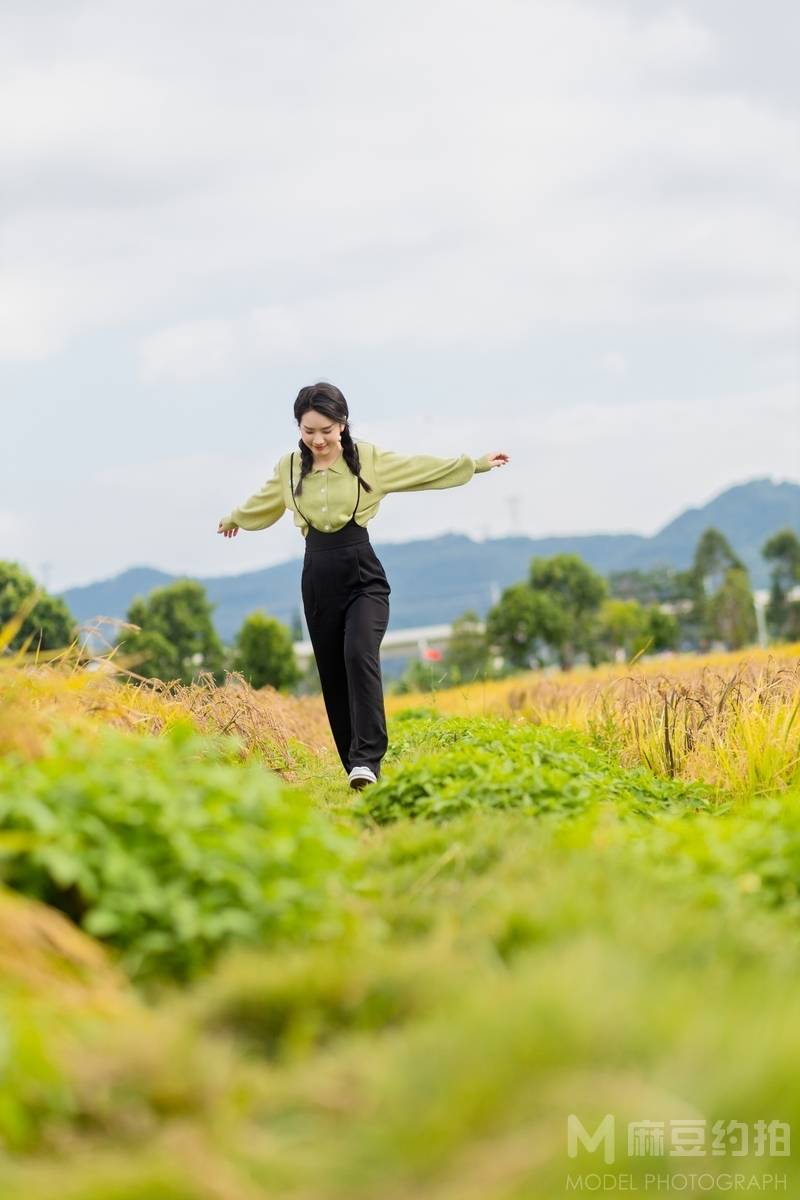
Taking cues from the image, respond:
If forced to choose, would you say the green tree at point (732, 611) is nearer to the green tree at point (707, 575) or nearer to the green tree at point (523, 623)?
the green tree at point (707, 575)

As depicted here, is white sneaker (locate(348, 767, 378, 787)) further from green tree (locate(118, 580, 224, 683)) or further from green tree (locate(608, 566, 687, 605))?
green tree (locate(608, 566, 687, 605))

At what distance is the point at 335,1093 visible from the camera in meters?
2.67

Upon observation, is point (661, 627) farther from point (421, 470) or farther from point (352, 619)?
point (352, 619)

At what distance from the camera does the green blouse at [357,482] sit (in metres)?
7.28

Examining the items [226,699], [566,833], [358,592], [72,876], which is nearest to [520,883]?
[566,833]

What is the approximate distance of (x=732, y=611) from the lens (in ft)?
215

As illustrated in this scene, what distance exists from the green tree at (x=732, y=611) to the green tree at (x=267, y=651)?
35.9 metres

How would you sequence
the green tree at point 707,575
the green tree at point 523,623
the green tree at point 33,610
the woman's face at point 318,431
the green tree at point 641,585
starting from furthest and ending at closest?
the green tree at point 641,585 → the green tree at point 707,575 → the green tree at point 523,623 → the green tree at point 33,610 → the woman's face at point 318,431

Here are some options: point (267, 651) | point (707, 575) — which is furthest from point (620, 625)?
point (707, 575)

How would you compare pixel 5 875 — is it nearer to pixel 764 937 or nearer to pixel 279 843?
pixel 279 843

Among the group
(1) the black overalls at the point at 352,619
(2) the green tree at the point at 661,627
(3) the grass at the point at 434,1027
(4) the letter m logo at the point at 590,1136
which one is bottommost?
(2) the green tree at the point at 661,627

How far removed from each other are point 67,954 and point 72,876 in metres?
0.18

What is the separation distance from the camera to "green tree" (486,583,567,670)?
43.7 m

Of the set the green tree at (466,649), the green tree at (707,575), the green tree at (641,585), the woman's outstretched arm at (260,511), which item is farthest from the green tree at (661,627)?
the green tree at (641,585)
